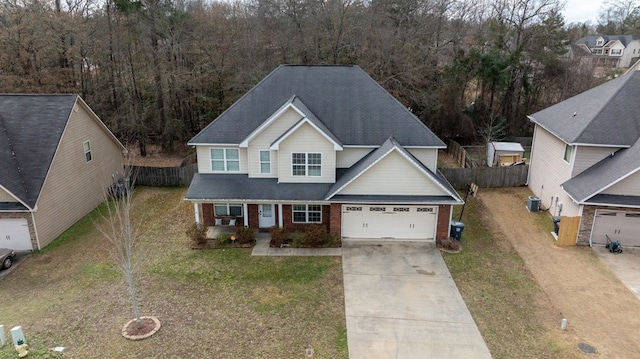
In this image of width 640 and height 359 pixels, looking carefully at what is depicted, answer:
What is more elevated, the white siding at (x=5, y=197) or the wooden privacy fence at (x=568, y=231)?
the white siding at (x=5, y=197)

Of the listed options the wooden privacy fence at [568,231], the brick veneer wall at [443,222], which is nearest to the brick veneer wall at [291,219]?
Answer: the brick veneer wall at [443,222]

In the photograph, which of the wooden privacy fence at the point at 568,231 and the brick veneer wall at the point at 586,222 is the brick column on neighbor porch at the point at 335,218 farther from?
the brick veneer wall at the point at 586,222

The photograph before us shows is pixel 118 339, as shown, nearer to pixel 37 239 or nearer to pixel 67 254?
pixel 67 254

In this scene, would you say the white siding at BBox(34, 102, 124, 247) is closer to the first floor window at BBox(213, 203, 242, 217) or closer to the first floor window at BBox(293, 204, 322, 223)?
the first floor window at BBox(213, 203, 242, 217)

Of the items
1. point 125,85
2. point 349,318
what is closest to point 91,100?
point 125,85

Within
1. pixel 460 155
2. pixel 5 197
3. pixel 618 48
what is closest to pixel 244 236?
pixel 5 197
